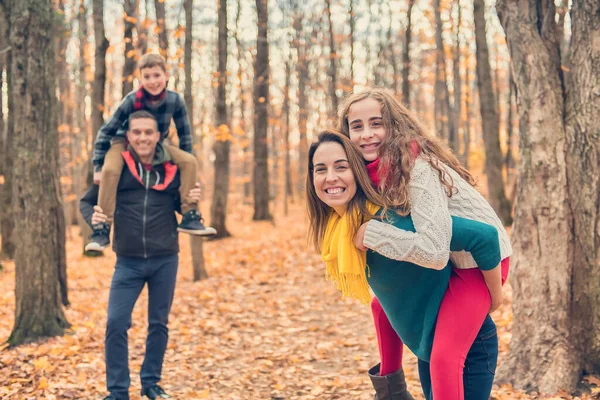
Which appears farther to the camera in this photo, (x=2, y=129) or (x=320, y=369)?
(x=2, y=129)

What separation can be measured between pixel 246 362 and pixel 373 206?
11.3 feet

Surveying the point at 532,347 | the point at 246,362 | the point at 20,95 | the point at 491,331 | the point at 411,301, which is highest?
the point at 20,95

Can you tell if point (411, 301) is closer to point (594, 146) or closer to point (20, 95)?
point (594, 146)

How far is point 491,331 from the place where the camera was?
2.59 m

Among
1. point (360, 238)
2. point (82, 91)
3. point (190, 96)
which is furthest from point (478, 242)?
point (82, 91)

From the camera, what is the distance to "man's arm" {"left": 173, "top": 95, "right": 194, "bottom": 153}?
4.70 metres

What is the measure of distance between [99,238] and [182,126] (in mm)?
1337

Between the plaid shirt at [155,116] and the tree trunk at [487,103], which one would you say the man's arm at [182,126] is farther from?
the tree trunk at [487,103]

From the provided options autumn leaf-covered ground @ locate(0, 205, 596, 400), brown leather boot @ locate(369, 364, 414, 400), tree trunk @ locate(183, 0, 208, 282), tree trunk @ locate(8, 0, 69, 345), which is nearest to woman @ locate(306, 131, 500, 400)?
brown leather boot @ locate(369, 364, 414, 400)

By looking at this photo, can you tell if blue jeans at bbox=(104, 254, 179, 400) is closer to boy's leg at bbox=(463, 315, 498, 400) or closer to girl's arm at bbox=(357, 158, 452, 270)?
girl's arm at bbox=(357, 158, 452, 270)

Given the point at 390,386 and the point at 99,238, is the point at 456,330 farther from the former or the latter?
the point at 99,238

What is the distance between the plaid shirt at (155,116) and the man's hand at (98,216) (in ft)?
1.46

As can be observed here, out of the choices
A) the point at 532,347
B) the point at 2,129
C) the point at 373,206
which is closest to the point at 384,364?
the point at 373,206

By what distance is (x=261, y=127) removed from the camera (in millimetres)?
16859
